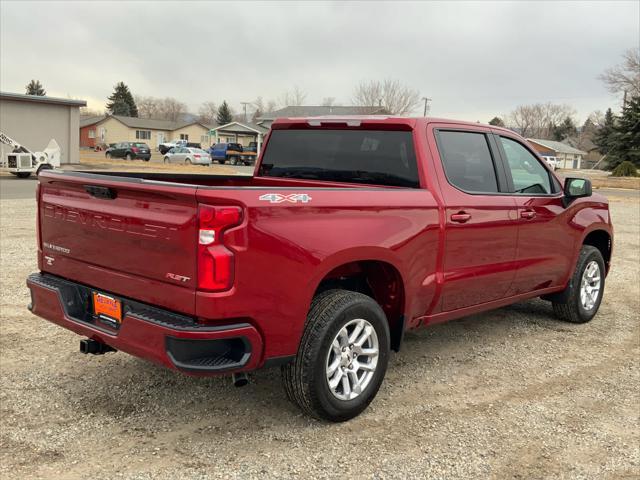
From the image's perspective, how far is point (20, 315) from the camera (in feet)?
18.2

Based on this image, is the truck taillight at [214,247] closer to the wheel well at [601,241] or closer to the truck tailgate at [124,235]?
the truck tailgate at [124,235]

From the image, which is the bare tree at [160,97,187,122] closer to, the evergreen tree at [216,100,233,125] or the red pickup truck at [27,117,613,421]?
the evergreen tree at [216,100,233,125]

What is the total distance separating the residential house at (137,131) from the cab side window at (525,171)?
3197 inches

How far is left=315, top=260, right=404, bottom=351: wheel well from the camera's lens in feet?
12.8

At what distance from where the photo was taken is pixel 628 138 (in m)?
50.9

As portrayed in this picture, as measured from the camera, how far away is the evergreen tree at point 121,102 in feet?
347

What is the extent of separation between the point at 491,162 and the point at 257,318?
2.62 metres

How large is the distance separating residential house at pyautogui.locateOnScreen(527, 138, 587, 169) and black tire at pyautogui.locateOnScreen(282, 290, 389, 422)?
9067cm

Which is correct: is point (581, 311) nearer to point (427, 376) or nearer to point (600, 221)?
point (600, 221)

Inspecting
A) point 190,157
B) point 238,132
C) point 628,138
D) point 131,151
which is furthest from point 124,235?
point 238,132

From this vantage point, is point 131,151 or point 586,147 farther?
point 586,147

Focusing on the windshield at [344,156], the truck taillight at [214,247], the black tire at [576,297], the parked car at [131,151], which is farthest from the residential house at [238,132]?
the truck taillight at [214,247]

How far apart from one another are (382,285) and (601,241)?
3447 mm

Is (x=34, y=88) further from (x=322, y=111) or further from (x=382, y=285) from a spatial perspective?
(x=382, y=285)
